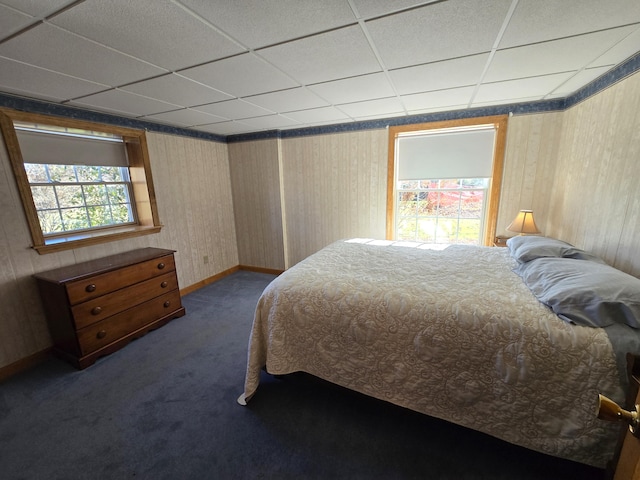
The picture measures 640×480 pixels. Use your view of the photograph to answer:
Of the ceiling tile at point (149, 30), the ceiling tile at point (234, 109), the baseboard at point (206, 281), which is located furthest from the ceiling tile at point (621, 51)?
the baseboard at point (206, 281)

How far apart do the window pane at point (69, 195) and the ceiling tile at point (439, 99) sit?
3390mm

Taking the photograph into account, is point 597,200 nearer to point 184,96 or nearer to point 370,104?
point 370,104

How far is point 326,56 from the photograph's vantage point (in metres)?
1.61

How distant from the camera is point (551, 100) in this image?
2721mm

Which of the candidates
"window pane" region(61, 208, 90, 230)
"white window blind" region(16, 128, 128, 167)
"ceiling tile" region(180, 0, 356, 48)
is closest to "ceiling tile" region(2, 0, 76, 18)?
"ceiling tile" region(180, 0, 356, 48)

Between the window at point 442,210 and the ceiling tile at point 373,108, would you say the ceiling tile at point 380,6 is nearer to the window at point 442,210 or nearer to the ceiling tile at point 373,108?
the ceiling tile at point 373,108

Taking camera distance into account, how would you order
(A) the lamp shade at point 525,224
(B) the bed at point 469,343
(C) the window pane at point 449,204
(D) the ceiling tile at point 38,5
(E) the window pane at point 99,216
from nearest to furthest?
(D) the ceiling tile at point 38,5, (B) the bed at point 469,343, (A) the lamp shade at point 525,224, (E) the window pane at point 99,216, (C) the window pane at point 449,204

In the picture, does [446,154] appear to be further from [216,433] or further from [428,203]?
[216,433]

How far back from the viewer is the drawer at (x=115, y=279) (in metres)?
2.12

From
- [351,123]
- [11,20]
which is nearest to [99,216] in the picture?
[11,20]

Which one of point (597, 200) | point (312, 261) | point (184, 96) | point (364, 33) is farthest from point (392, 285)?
point (184, 96)

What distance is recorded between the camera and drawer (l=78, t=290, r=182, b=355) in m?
2.22

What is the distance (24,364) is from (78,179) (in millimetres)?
1741

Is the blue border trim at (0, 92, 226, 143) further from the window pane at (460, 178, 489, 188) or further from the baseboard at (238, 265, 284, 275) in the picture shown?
the window pane at (460, 178, 489, 188)
